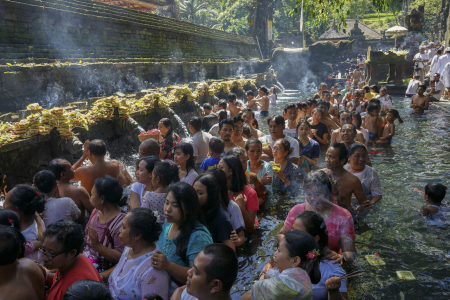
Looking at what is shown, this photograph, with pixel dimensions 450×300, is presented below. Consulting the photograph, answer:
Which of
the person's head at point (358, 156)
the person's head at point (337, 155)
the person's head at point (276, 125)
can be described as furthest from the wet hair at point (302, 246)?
the person's head at point (276, 125)

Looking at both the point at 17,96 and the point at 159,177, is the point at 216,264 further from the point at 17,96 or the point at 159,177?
the point at 17,96

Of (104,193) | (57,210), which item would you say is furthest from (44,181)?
(104,193)

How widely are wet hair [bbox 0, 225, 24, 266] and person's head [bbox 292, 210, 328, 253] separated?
2.03 m

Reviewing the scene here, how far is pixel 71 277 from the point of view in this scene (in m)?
2.57

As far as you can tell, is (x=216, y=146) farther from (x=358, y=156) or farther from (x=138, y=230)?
(x=138, y=230)

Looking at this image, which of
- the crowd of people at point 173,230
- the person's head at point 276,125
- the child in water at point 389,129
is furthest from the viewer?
the child in water at point 389,129

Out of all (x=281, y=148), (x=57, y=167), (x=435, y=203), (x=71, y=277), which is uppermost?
(x=57, y=167)

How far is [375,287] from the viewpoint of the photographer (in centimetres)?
381

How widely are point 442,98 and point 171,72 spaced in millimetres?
13242

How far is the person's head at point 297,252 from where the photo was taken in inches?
96.4

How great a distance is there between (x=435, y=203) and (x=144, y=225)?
14.2ft

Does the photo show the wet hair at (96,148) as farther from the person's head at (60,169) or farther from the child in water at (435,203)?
the child in water at (435,203)

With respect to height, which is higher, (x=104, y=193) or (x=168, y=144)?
(x=104, y=193)

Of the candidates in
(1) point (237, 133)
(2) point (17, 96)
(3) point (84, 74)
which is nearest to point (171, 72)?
(3) point (84, 74)
